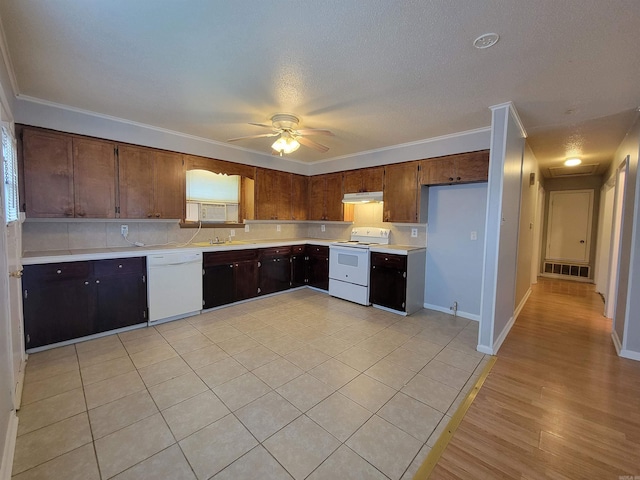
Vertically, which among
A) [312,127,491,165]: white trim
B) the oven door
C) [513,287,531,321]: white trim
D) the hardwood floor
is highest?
[312,127,491,165]: white trim

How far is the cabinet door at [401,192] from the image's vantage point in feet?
13.5

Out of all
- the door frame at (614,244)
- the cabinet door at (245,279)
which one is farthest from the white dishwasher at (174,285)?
the door frame at (614,244)

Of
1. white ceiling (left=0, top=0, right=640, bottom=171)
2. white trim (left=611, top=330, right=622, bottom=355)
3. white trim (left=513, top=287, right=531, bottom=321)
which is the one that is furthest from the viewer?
white trim (left=513, top=287, right=531, bottom=321)

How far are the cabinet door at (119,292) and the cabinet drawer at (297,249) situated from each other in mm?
2386

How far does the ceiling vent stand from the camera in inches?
211

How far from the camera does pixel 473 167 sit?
356 centimetres

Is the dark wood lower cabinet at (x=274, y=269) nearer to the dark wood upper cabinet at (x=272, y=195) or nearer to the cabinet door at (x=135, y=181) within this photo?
the dark wood upper cabinet at (x=272, y=195)

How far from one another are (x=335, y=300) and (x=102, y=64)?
3.95 m

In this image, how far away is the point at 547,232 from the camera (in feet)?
22.4

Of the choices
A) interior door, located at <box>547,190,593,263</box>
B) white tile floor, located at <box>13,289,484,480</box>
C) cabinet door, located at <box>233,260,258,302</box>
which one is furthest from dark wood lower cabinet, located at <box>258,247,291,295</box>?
interior door, located at <box>547,190,593,263</box>

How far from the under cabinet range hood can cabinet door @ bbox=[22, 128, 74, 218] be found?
3743 millimetres

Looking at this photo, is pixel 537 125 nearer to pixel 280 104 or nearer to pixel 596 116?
pixel 596 116

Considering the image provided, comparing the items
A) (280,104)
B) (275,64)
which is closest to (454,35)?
(275,64)

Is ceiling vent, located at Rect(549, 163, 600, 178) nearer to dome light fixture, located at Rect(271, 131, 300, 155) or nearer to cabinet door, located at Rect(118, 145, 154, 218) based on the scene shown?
dome light fixture, located at Rect(271, 131, 300, 155)
